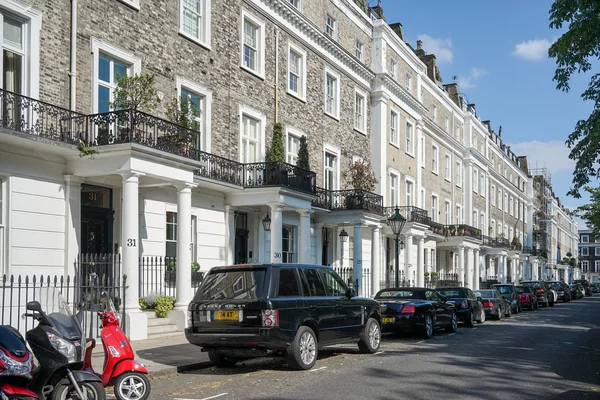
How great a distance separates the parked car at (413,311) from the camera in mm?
16844

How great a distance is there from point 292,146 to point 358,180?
478 centimetres

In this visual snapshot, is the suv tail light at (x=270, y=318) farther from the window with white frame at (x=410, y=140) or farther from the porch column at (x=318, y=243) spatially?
the window with white frame at (x=410, y=140)

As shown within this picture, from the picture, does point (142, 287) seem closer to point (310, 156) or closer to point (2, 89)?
point (2, 89)

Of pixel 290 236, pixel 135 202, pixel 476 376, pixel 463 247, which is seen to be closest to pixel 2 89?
pixel 135 202

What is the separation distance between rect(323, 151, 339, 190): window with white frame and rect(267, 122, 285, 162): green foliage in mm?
5129

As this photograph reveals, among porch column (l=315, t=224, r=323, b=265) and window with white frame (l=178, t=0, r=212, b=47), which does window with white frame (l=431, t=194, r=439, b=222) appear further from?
window with white frame (l=178, t=0, r=212, b=47)

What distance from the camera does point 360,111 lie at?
110 feet

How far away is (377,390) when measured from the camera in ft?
30.9

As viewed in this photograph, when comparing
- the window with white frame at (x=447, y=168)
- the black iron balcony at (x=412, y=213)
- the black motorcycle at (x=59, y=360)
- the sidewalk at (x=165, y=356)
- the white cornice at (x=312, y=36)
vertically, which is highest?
the white cornice at (x=312, y=36)

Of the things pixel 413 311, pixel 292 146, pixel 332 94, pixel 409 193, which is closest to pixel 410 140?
pixel 409 193

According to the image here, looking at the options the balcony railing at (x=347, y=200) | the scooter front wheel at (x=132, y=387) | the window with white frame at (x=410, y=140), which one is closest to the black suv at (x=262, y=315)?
the scooter front wheel at (x=132, y=387)

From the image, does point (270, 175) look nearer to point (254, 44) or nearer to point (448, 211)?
point (254, 44)

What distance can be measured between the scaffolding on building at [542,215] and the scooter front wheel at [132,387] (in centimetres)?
7544

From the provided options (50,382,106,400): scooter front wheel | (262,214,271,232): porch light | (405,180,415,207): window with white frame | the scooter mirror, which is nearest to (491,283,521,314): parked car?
(405,180,415,207): window with white frame
